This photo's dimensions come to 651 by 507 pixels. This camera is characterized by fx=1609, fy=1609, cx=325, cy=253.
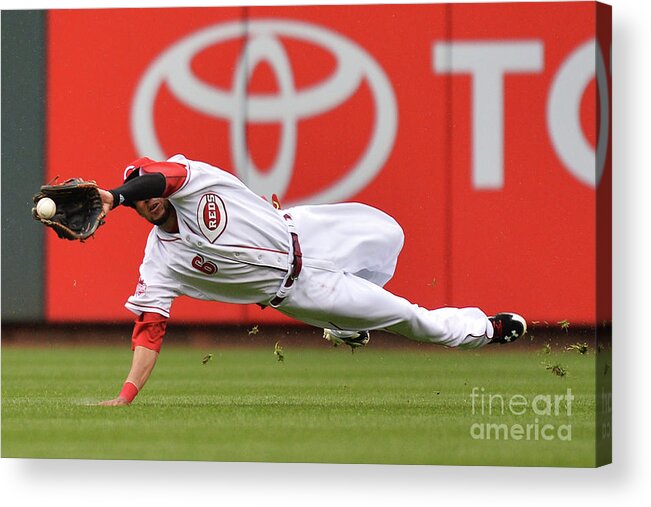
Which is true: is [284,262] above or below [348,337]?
above

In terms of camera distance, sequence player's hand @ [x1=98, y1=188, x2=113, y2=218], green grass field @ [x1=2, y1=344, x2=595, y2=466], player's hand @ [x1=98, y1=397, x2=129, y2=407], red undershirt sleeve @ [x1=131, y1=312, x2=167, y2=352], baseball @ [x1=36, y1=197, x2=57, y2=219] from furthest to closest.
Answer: player's hand @ [x1=98, y1=397, x2=129, y2=407], red undershirt sleeve @ [x1=131, y1=312, x2=167, y2=352], green grass field @ [x1=2, y1=344, x2=595, y2=466], player's hand @ [x1=98, y1=188, x2=113, y2=218], baseball @ [x1=36, y1=197, x2=57, y2=219]

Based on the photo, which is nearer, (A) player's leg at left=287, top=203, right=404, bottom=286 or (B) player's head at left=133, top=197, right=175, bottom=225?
(B) player's head at left=133, top=197, right=175, bottom=225

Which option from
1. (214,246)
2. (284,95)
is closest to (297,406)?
(214,246)

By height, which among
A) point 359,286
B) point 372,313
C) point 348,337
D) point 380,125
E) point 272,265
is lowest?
point 348,337

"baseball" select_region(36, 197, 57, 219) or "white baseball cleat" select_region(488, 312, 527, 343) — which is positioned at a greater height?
"baseball" select_region(36, 197, 57, 219)

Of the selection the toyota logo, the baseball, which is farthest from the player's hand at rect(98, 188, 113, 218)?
the toyota logo

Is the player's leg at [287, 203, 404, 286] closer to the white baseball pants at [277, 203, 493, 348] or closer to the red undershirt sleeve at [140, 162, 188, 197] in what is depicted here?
the white baseball pants at [277, 203, 493, 348]

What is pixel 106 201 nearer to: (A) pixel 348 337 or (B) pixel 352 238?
(B) pixel 352 238

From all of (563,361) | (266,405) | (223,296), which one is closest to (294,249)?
(223,296)
